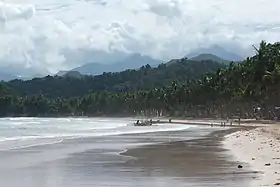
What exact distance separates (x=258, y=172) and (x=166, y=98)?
13539cm

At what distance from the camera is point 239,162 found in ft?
69.5

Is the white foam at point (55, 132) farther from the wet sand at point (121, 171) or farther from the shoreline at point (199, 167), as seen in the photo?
the shoreline at point (199, 167)

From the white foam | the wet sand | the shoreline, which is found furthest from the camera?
Answer: the white foam

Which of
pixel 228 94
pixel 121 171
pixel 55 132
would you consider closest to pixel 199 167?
pixel 121 171

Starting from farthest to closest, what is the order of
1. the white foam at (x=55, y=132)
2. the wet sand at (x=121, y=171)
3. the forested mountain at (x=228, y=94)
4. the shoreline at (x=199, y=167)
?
the forested mountain at (x=228, y=94) < the white foam at (x=55, y=132) < the shoreline at (x=199, y=167) < the wet sand at (x=121, y=171)

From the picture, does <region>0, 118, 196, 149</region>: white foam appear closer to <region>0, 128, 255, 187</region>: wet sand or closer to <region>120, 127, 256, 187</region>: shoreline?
<region>0, 128, 255, 187</region>: wet sand

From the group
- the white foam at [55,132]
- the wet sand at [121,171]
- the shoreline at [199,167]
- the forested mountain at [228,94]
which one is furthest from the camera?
the forested mountain at [228,94]

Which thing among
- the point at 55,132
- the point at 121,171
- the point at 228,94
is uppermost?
the point at 228,94

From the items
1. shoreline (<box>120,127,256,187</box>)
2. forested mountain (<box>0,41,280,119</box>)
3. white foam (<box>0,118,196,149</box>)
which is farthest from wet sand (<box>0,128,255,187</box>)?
forested mountain (<box>0,41,280,119</box>)

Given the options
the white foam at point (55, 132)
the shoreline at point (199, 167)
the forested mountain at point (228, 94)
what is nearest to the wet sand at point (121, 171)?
the shoreline at point (199, 167)

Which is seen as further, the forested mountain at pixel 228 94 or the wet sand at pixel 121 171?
the forested mountain at pixel 228 94

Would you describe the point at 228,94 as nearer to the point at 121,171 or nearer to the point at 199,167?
the point at 199,167

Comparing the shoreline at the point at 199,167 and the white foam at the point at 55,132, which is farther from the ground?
the white foam at the point at 55,132

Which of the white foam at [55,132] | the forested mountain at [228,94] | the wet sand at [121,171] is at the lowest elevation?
the wet sand at [121,171]
